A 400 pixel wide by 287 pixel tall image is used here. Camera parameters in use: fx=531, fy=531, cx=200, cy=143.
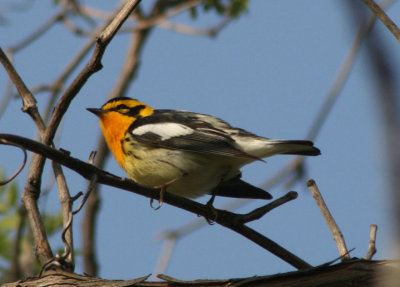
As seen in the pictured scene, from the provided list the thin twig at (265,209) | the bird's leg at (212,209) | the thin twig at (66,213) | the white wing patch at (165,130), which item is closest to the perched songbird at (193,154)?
the white wing patch at (165,130)

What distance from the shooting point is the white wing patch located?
14.6 ft

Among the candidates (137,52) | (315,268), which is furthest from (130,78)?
(315,268)

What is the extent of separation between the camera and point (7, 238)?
482 centimetres

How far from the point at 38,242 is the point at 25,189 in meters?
0.31

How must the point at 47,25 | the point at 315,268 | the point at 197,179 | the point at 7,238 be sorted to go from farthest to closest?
the point at 47,25
the point at 7,238
the point at 197,179
the point at 315,268

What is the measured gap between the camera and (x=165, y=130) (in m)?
4.49

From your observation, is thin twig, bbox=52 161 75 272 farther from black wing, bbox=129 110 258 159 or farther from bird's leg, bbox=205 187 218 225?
black wing, bbox=129 110 258 159

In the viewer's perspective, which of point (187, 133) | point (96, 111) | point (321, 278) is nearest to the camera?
point (321, 278)

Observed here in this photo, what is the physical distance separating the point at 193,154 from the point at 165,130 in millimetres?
350

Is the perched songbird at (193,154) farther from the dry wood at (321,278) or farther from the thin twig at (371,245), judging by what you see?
the dry wood at (321,278)

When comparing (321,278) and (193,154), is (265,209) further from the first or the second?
(193,154)

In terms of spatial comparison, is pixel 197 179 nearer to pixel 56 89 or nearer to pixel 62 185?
pixel 62 185

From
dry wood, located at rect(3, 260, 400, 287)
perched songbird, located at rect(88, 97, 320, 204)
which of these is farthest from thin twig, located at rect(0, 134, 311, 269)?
perched songbird, located at rect(88, 97, 320, 204)

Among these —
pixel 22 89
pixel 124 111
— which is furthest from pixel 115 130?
pixel 22 89
